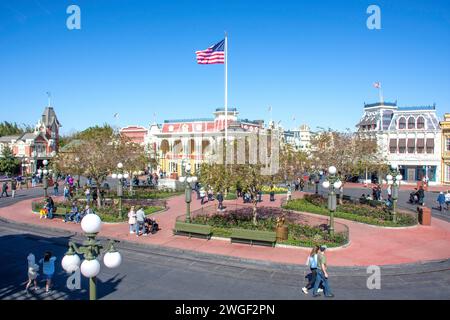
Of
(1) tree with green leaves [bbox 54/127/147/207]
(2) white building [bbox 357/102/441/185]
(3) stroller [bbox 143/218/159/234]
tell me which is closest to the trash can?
(3) stroller [bbox 143/218/159/234]

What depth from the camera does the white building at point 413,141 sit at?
4862 centimetres

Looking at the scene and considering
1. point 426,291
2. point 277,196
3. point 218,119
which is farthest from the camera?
point 218,119

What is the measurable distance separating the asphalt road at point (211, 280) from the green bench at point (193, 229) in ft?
7.39

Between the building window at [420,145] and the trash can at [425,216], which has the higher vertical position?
the building window at [420,145]

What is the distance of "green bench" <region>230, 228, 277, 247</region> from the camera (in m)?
17.5

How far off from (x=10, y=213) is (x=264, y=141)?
62.9 ft

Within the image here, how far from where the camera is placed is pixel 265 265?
50.0 feet

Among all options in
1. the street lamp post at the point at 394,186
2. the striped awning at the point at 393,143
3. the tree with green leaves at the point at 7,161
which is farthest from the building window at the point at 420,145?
the tree with green leaves at the point at 7,161

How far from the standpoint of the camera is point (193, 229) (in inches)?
758

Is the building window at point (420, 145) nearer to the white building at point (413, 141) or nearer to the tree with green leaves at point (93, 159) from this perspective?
the white building at point (413, 141)

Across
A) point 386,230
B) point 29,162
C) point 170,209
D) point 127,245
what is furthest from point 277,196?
point 29,162
